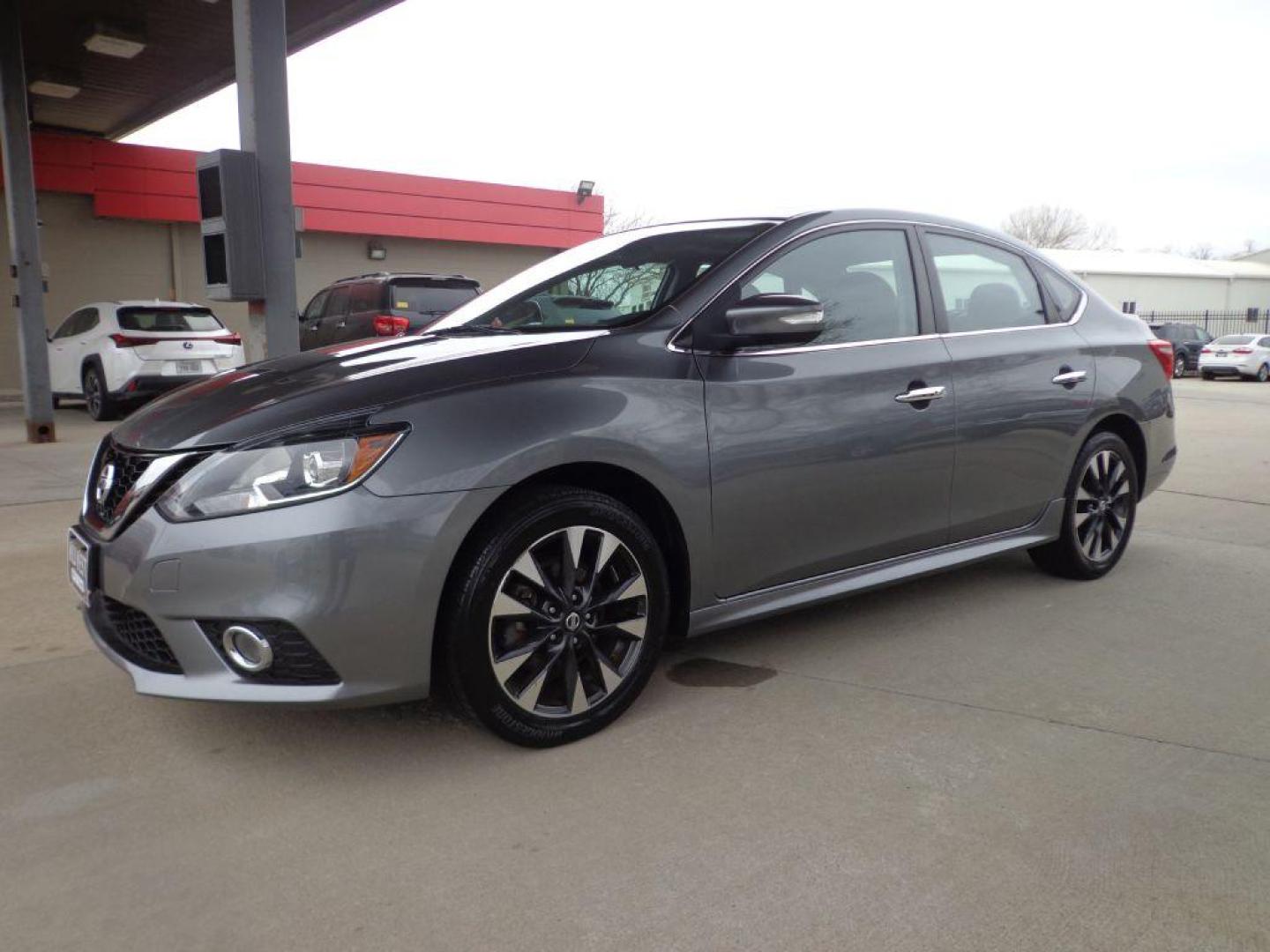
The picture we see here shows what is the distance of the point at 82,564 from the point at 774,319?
2.17m

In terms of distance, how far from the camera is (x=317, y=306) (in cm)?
1437

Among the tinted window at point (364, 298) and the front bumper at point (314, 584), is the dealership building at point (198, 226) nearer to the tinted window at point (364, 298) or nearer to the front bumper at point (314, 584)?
the tinted window at point (364, 298)

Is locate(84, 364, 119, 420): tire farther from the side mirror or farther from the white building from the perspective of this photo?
the white building

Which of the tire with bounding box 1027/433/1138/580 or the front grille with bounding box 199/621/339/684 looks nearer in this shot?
the front grille with bounding box 199/621/339/684

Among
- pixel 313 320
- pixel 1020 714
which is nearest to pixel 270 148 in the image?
pixel 1020 714

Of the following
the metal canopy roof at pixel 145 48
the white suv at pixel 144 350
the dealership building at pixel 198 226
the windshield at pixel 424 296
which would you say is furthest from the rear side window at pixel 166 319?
the metal canopy roof at pixel 145 48

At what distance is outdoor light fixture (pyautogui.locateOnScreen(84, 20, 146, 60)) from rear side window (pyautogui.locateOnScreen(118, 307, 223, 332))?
11.0 ft

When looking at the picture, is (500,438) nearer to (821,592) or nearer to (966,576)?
(821,592)

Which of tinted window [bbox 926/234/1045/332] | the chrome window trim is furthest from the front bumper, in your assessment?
tinted window [bbox 926/234/1045/332]

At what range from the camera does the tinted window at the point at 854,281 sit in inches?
142

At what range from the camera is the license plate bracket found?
2.90 meters

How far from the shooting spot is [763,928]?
2.15 metres

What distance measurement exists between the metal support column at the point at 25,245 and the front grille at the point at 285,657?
9384mm

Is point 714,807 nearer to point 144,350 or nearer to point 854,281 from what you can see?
point 854,281
